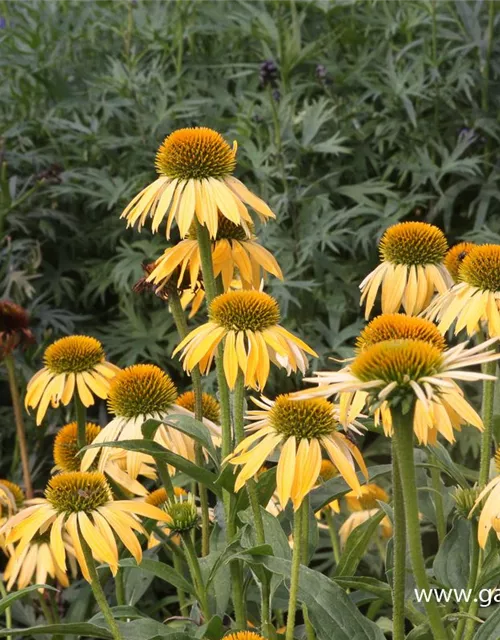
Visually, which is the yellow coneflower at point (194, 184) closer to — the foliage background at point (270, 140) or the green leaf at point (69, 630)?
the green leaf at point (69, 630)

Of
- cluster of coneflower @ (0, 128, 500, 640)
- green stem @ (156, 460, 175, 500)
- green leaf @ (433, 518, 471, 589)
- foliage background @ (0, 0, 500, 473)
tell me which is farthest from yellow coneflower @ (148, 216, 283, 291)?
foliage background @ (0, 0, 500, 473)

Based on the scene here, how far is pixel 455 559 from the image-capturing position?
3.95 ft

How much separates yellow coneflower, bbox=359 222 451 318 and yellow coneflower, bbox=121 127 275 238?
0.20 metres

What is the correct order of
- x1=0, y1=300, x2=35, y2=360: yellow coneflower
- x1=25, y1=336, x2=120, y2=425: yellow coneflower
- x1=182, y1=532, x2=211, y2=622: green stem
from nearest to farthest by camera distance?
x1=182, y1=532, x2=211, y2=622: green stem → x1=25, y1=336, x2=120, y2=425: yellow coneflower → x1=0, y1=300, x2=35, y2=360: yellow coneflower

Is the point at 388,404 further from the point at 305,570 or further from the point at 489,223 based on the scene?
the point at 489,223

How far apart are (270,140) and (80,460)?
1313 millimetres

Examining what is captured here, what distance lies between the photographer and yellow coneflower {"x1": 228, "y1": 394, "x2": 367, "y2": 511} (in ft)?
3.20

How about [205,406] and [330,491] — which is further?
[205,406]

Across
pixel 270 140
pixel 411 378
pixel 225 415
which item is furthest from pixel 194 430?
pixel 270 140

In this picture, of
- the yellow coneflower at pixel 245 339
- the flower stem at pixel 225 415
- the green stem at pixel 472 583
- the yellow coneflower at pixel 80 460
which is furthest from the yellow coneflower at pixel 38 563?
the green stem at pixel 472 583

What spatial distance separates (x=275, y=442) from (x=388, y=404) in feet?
0.63

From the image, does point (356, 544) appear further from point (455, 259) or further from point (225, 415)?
point (455, 259)

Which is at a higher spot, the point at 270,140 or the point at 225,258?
the point at 270,140

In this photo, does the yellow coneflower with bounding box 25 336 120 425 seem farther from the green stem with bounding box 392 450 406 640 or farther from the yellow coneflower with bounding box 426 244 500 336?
the green stem with bounding box 392 450 406 640
